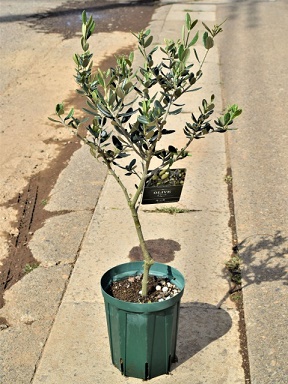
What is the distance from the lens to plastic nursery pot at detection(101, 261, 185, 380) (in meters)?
3.87

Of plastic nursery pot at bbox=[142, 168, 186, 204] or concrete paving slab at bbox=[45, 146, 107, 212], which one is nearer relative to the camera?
plastic nursery pot at bbox=[142, 168, 186, 204]

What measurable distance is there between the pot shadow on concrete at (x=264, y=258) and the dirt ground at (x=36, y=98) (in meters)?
1.65

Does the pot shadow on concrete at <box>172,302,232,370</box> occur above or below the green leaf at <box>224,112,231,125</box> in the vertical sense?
below

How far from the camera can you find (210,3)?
15.6m

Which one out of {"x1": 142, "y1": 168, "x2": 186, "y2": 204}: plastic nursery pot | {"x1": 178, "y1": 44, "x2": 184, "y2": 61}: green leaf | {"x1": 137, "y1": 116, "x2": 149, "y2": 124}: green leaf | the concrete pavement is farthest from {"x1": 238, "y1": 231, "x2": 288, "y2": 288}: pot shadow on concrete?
{"x1": 178, "y1": 44, "x2": 184, "y2": 61}: green leaf

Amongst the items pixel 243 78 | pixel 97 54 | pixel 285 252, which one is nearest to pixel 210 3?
pixel 97 54

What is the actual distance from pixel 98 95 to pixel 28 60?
8.01 m

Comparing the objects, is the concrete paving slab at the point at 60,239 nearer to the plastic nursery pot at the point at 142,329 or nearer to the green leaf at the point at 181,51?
the plastic nursery pot at the point at 142,329

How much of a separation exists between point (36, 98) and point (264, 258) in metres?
5.10

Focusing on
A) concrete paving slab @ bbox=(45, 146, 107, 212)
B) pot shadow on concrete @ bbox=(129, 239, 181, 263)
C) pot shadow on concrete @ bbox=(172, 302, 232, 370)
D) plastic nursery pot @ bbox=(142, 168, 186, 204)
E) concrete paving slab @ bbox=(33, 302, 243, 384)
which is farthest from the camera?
concrete paving slab @ bbox=(45, 146, 107, 212)

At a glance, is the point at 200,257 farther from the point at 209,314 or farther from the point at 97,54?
the point at 97,54

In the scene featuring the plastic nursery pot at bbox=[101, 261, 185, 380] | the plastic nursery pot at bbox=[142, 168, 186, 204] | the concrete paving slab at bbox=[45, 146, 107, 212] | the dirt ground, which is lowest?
the dirt ground

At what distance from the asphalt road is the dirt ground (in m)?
1.75

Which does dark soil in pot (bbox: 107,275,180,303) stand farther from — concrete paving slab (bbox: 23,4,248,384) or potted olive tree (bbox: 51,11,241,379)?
concrete paving slab (bbox: 23,4,248,384)
